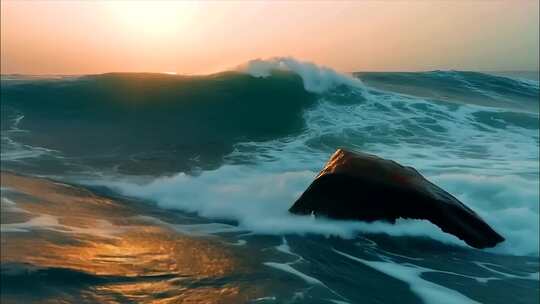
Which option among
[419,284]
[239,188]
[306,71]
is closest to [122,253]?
[419,284]

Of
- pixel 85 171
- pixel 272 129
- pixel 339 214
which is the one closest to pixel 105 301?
pixel 339 214

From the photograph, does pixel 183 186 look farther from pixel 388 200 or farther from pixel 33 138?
pixel 33 138

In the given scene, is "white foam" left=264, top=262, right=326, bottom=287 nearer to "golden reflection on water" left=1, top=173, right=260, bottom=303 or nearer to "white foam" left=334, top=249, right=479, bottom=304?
"golden reflection on water" left=1, top=173, right=260, bottom=303

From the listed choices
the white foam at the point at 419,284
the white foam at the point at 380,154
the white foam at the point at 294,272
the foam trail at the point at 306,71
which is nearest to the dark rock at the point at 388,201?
the white foam at the point at 380,154

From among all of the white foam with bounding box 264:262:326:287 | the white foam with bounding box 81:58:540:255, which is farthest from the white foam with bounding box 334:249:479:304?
the white foam with bounding box 81:58:540:255

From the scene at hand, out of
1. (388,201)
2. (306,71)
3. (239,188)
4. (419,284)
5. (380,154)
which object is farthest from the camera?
(306,71)

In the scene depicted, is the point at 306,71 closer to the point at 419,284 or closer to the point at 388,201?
the point at 388,201

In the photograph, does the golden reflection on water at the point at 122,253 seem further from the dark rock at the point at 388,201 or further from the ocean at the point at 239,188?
the dark rock at the point at 388,201
